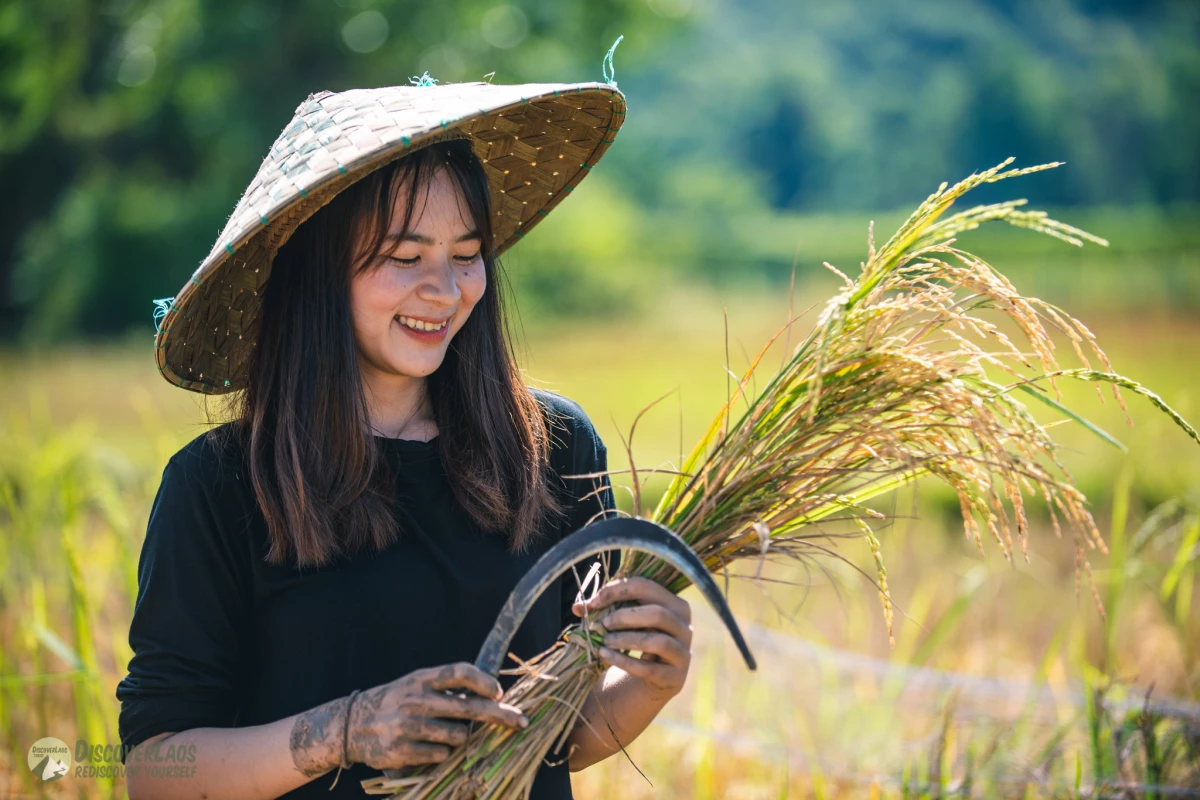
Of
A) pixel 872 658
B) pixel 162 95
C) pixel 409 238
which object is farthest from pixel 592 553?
pixel 162 95

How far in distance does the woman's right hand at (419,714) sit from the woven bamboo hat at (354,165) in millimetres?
709

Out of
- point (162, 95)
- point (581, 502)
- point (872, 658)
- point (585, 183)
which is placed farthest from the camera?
point (585, 183)

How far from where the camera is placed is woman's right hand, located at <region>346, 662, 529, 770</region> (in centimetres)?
139

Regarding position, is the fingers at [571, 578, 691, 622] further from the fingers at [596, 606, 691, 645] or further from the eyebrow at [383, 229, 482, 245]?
the eyebrow at [383, 229, 482, 245]

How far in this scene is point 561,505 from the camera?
185 cm

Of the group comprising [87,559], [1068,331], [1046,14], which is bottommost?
[87,559]

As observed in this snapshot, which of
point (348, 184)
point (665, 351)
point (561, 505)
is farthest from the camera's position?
point (665, 351)

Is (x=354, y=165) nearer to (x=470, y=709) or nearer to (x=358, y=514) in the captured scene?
(x=358, y=514)

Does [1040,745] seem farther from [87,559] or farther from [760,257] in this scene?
[760,257]

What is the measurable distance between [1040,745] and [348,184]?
2.72 m

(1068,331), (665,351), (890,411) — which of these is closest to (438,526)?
(890,411)

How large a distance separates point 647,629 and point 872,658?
3146 mm

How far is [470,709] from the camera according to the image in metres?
1.40

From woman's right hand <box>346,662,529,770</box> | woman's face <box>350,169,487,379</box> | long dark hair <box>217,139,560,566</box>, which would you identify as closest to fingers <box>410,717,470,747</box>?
woman's right hand <box>346,662,529,770</box>
